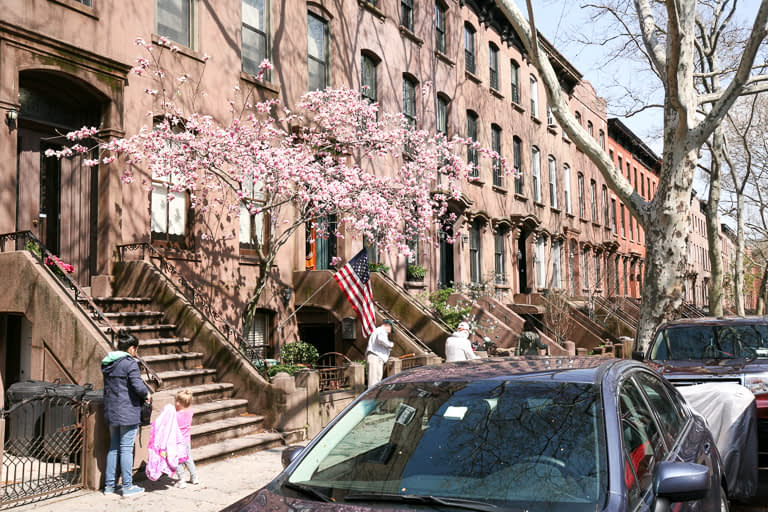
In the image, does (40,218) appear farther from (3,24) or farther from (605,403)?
(605,403)

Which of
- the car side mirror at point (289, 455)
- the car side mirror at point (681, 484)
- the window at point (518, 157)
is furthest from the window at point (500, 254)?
the car side mirror at point (681, 484)

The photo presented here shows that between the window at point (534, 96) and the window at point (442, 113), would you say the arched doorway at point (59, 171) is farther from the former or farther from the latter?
the window at point (534, 96)

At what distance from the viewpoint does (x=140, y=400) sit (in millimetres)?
8148

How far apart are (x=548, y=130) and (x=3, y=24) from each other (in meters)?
24.5

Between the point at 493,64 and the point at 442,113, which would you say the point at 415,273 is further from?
the point at 493,64

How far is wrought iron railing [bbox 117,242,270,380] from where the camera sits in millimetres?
12312

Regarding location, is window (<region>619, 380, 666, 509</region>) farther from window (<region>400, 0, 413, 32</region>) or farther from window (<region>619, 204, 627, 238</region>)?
window (<region>619, 204, 627, 238</region>)

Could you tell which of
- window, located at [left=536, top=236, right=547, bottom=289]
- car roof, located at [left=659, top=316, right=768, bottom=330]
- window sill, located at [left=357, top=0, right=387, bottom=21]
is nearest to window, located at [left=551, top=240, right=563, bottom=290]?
window, located at [left=536, top=236, right=547, bottom=289]

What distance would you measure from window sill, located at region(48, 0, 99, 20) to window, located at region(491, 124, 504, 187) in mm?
16347

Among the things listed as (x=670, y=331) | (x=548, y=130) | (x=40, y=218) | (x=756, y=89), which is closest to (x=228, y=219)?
(x=40, y=218)

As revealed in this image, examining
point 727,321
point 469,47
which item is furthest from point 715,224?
point 727,321

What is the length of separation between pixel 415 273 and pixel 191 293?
8002 mm

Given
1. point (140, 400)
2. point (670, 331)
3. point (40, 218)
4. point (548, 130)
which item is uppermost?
point (548, 130)

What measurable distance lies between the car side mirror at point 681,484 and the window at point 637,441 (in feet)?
0.30
